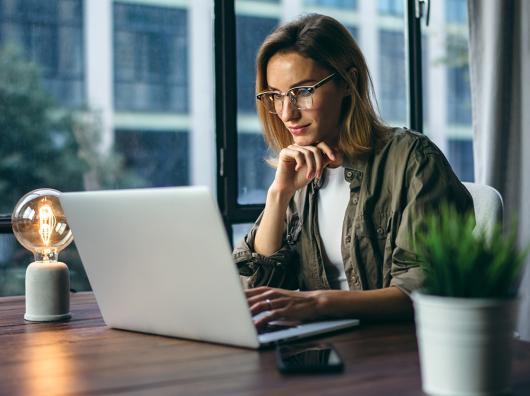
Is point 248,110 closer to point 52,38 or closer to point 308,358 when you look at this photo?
point 52,38

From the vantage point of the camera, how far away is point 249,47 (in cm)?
262

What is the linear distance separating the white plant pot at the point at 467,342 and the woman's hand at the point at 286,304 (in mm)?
436

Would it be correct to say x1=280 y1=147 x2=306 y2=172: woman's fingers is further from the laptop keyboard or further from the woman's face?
the laptop keyboard

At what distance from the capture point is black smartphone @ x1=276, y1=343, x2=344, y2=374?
93 cm

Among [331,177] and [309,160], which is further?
[331,177]

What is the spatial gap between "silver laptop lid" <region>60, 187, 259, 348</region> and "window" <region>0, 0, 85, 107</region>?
1.26 m

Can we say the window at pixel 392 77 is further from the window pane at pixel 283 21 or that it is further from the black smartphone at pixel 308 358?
the black smartphone at pixel 308 358

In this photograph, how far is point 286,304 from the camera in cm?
122

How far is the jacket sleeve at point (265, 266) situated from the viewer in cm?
164

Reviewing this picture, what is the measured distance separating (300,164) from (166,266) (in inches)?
24.7

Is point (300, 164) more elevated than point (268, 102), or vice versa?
point (268, 102)

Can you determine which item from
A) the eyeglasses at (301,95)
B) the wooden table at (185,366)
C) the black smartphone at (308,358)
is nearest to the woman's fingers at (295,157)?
the eyeglasses at (301,95)

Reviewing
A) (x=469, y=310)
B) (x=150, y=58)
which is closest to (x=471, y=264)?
(x=469, y=310)

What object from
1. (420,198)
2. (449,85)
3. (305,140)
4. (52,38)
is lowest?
(420,198)
